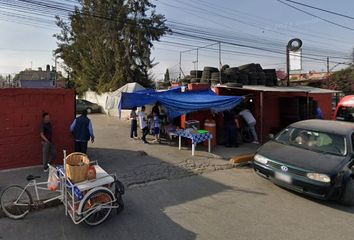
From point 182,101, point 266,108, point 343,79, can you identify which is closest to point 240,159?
point 182,101

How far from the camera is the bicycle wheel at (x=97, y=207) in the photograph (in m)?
4.96

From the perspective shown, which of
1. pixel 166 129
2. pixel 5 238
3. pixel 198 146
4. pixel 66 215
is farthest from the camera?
pixel 166 129

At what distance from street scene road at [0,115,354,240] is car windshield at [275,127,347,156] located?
3.99 feet

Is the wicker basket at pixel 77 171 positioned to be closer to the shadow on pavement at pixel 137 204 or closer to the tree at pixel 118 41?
the shadow on pavement at pixel 137 204

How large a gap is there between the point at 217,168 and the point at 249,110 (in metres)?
5.85

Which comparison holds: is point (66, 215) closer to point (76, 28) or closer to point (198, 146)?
point (198, 146)

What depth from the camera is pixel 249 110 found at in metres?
14.2

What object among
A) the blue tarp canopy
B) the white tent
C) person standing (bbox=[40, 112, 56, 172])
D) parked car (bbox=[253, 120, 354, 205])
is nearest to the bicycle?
person standing (bbox=[40, 112, 56, 172])

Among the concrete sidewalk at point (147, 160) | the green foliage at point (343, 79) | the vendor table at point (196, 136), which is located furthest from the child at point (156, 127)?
the green foliage at point (343, 79)

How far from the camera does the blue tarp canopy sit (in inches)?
432

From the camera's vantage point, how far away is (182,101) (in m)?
11.1

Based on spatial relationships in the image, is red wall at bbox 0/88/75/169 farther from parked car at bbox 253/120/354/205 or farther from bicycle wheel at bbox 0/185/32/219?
parked car at bbox 253/120/354/205

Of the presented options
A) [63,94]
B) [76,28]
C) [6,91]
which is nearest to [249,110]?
[63,94]

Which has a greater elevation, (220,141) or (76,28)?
(76,28)
